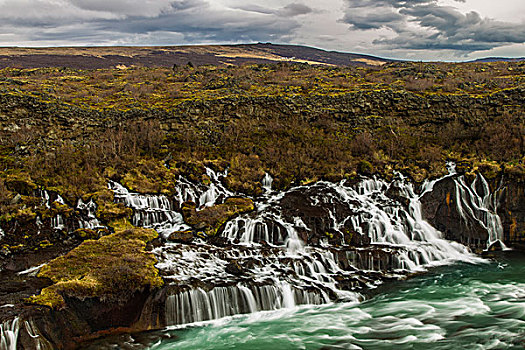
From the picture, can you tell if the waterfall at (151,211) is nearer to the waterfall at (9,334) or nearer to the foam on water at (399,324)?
the foam on water at (399,324)

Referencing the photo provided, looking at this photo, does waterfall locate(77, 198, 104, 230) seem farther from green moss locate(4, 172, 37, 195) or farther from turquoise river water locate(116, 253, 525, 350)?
turquoise river water locate(116, 253, 525, 350)

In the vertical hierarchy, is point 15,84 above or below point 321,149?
above

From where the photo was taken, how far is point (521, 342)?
10844mm

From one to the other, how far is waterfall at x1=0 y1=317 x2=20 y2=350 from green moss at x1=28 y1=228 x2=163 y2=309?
1.10 meters

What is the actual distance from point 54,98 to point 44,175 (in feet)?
30.3

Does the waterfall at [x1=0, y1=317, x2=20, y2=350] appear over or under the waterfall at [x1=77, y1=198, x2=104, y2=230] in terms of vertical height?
under

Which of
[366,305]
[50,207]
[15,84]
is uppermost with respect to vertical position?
[15,84]

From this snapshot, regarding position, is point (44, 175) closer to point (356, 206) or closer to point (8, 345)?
point (8, 345)

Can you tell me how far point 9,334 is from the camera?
11.2 m

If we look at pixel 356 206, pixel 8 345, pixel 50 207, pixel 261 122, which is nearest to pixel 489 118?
pixel 356 206

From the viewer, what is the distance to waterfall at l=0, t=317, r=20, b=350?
435 inches

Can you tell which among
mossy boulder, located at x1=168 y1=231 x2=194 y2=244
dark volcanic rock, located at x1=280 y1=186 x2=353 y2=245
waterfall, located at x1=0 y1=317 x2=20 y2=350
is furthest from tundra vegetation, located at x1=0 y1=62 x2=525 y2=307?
waterfall, located at x1=0 y1=317 x2=20 y2=350

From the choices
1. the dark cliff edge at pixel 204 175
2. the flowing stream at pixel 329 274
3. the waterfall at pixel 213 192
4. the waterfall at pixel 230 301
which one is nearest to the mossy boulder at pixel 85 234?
the dark cliff edge at pixel 204 175

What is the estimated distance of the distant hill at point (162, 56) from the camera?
218 feet
